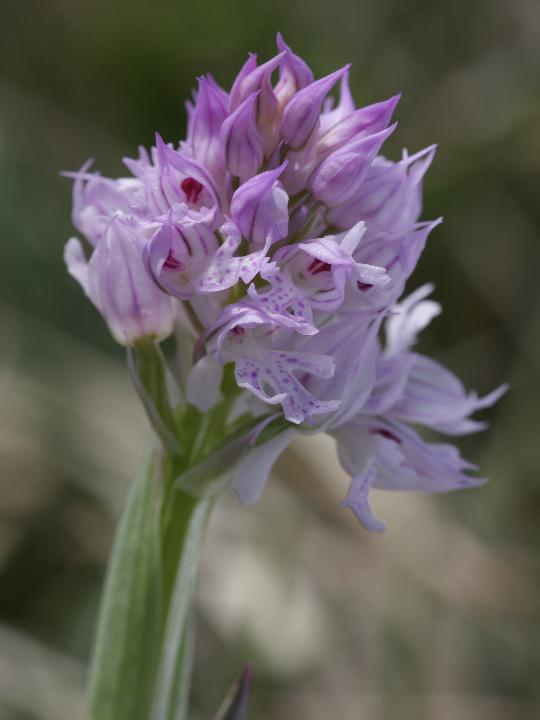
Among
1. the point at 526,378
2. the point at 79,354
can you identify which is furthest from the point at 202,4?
the point at 526,378

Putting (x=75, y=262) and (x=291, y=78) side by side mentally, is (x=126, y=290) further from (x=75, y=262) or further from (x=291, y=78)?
(x=291, y=78)

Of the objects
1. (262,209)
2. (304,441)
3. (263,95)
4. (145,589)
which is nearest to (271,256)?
(262,209)

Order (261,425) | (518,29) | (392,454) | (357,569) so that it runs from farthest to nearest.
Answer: (518,29)
(357,569)
(392,454)
(261,425)

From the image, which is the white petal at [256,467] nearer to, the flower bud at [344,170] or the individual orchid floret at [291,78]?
the flower bud at [344,170]

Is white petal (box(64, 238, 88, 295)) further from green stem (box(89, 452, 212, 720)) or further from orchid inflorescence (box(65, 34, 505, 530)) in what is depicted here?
green stem (box(89, 452, 212, 720))

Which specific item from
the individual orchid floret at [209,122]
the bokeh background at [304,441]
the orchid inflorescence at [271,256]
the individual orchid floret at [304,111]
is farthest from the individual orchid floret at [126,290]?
the bokeh background at [304,441]

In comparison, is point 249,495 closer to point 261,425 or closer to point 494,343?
point 261,425
